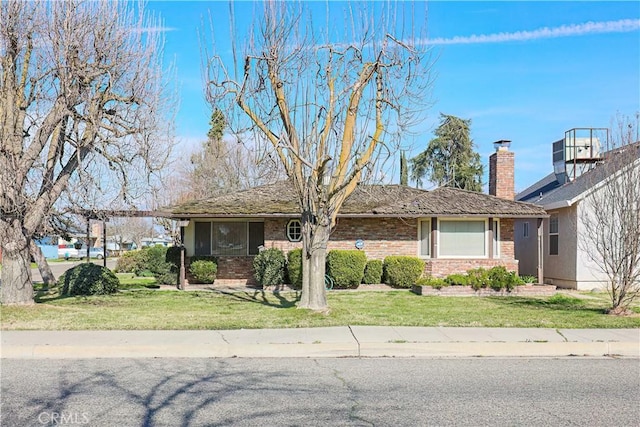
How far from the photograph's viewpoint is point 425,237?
71.8ft

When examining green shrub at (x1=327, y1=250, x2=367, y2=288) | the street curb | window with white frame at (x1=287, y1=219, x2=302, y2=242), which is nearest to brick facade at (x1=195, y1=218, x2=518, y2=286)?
window with white frame at (x1=287, y1=219, x2=302, y2=242)

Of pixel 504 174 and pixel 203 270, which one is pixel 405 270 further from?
pixel 504 174

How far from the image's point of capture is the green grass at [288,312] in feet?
40.4

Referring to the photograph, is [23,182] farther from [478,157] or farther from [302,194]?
[478,157]

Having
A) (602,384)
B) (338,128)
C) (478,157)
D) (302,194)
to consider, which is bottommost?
(602,384)

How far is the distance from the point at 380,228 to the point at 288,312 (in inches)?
349

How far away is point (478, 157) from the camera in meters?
47.9

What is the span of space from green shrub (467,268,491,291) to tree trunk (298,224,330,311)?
727 centimetres

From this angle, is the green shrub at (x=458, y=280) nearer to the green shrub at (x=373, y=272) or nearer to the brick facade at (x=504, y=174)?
the green shrub at (x=373, y=272)

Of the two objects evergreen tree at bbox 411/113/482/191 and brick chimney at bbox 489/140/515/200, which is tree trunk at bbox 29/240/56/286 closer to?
brick chimney at bbox 489/140/515/200

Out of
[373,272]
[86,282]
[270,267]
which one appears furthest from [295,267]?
[86,282]

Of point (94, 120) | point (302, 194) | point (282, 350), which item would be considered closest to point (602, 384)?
point (282, 350)

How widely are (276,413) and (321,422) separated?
22.8 inches

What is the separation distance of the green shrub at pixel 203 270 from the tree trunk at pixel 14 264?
26.3 ft
